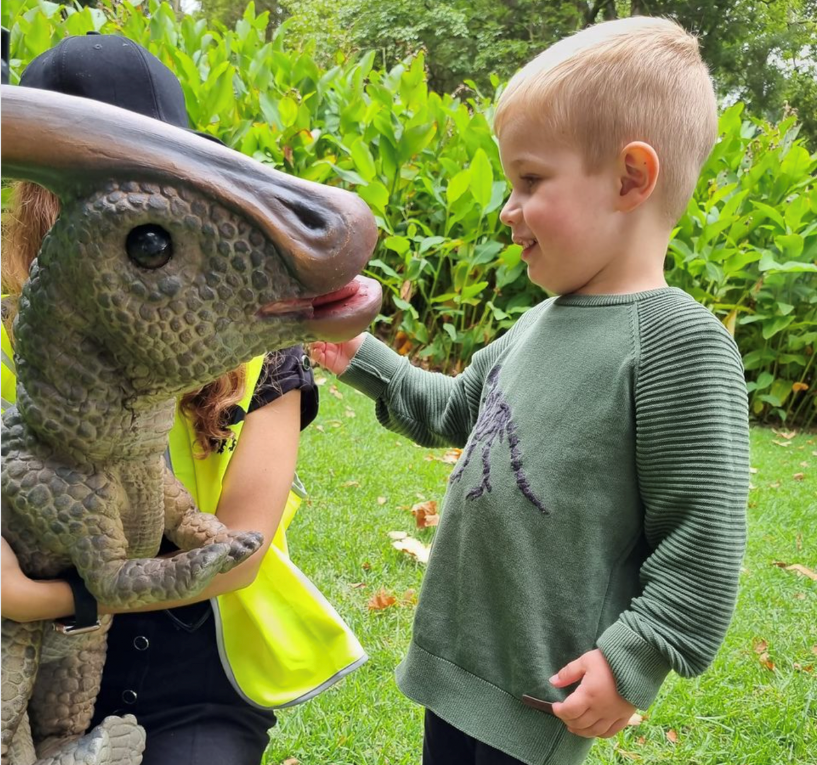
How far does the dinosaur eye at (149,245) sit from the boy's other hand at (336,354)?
3.20 feet

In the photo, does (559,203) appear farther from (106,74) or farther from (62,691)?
(62,691)

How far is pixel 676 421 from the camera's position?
124 centimetres

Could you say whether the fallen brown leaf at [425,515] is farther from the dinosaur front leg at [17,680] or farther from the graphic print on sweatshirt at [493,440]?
the dinosaur front leg at [17,680]

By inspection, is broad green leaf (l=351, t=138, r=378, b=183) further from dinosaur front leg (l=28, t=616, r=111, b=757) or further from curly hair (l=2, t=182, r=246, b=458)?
dinosaur front leg (l=28, t=616, r=111, b=757)

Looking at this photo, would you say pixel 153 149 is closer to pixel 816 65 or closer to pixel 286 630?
pixel 286 630

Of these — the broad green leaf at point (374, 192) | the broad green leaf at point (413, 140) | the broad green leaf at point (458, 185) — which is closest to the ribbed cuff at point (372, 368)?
the broad green leaf at point (374, 192)

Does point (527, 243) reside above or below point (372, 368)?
above

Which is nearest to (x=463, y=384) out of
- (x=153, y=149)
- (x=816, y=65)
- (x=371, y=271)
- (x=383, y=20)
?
(x=153, y=149)

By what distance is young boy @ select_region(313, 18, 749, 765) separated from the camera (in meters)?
1.23

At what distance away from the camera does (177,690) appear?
4.70 feet

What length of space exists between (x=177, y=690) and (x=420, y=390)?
0.76 m

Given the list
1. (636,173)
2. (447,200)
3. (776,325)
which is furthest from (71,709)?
(776,325)

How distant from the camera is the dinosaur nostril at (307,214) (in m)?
0.67

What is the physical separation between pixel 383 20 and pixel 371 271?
1940 cm
